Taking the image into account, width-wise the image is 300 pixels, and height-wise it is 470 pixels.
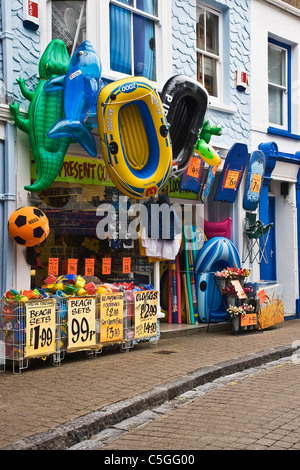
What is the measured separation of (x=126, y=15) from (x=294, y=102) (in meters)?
5.57

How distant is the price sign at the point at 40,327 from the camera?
24.1 ft

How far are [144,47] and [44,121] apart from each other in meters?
3.08

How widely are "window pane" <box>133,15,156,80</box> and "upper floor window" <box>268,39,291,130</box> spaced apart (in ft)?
13.5

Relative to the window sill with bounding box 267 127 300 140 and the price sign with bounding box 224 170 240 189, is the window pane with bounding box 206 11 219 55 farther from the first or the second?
the price sign with bounding box 224 170 240 189

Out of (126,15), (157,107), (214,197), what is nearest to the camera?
(157,107)

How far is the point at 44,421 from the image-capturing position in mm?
→ 5227

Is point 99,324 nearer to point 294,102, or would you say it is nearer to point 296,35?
point 294,102

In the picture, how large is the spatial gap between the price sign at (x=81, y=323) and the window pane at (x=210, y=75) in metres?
5.80

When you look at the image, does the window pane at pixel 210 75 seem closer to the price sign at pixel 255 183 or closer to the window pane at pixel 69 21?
the price sign at pixel 255 183

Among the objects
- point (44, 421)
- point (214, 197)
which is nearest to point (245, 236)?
point (214, 197)

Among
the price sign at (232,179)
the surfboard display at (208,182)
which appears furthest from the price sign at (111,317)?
the price sign at (232,179)

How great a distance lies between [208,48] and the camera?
1221 centimetres

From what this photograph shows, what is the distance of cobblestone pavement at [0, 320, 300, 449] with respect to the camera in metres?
5.13

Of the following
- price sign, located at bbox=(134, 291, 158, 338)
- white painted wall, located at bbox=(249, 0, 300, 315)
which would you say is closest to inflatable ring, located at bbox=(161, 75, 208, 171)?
Result: price sign, located at bbox=(134, 291, 158, 338)
